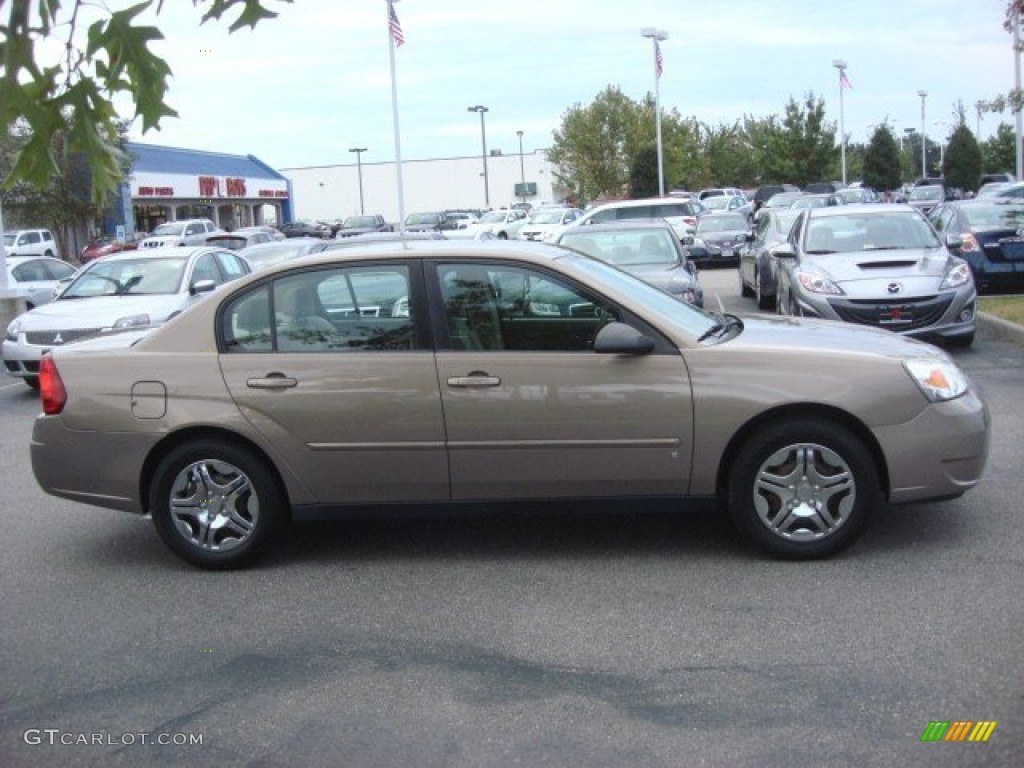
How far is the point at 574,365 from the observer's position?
577cm

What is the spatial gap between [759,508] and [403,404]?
1822 mm

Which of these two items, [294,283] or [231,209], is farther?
[231,209]

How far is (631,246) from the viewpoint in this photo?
14016mm

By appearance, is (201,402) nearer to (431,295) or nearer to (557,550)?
(431,295)

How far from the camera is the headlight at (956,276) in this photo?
11695 millimetres

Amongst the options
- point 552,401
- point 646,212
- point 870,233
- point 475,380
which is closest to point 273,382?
point 475,380

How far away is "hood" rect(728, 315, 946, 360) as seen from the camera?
5844 millimetres

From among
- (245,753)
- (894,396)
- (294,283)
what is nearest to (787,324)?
(894,396)

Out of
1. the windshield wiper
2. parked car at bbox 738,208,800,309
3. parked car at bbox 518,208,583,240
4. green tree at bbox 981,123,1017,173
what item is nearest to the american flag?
parked car at bbox 518,208,583,240

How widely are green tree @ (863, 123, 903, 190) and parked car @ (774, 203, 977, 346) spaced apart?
49520 mm

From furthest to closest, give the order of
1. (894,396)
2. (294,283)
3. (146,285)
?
1. (146,285)
2. (294,283)
3. (894,396)

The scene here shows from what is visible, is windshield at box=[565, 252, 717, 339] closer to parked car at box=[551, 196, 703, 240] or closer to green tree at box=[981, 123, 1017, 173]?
parked car at box=[551, 196, 703, 240]

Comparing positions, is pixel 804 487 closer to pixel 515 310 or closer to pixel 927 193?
pixel 515 310

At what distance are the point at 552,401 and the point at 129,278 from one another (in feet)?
30.9
